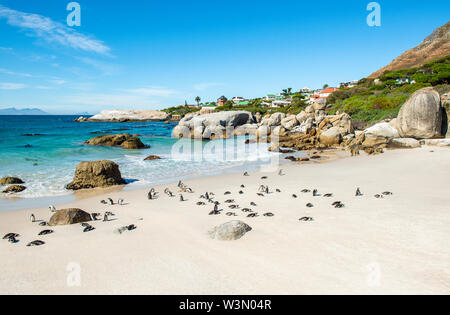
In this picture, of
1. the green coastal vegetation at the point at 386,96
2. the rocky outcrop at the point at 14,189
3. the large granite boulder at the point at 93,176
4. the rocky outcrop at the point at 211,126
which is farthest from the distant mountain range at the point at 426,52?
the rocky outcrop at the point at 14,189

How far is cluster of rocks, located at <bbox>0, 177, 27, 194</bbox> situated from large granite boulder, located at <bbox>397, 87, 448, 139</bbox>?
74.0ft

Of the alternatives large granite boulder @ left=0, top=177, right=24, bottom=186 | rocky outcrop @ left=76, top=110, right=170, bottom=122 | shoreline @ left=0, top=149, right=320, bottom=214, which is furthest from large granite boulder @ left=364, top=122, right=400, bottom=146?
rocky outcrop @ left=76, top=110, right=170, bottom=122

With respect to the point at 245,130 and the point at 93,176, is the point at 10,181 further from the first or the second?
the point at 245,130

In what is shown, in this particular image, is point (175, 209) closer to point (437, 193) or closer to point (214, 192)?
point (214, 192)

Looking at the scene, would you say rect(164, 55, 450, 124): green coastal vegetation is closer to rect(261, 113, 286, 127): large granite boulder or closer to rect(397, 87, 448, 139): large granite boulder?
rect(261, 113, 286, 127): large granite boulder

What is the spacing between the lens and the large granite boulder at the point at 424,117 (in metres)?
18.4

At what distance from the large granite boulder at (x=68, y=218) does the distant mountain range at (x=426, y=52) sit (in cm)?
9609

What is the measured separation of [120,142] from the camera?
27.0 m

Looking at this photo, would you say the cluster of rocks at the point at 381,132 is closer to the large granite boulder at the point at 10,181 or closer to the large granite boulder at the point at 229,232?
the large granite boulder at the point at 229,232

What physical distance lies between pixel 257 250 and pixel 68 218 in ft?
15.8

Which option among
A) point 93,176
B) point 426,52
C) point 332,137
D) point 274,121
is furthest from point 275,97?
point 93,176
